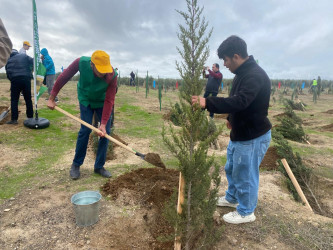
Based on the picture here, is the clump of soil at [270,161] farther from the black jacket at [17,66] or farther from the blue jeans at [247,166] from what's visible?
the black jacket at [17,66]

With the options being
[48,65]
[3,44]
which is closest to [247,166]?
[3,44]

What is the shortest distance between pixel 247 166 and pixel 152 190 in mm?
1513

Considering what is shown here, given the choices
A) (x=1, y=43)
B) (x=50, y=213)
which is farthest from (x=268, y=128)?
(x=50, y=213)

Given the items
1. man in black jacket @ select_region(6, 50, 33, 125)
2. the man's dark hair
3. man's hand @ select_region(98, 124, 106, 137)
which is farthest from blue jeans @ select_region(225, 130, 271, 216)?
man in black jacket @ select_region(6, 50, 33, 125)

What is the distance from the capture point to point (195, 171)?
2.24 metres

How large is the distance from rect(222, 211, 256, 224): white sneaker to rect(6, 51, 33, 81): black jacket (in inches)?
253

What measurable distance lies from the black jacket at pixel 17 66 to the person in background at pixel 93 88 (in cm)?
359

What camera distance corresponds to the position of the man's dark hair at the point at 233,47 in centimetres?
247

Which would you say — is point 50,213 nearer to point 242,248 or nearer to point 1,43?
point 1,43

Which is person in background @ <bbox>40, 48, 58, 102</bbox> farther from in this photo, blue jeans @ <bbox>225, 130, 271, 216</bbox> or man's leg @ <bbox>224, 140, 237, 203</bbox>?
blue jeans @ <bbox>225, 130, 271, 216</bbox>

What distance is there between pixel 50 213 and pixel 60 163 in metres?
1.81

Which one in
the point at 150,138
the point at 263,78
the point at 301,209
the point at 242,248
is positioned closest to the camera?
the point at 263,78

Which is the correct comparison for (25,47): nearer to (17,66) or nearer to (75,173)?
(17,66)

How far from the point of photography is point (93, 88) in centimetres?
355
